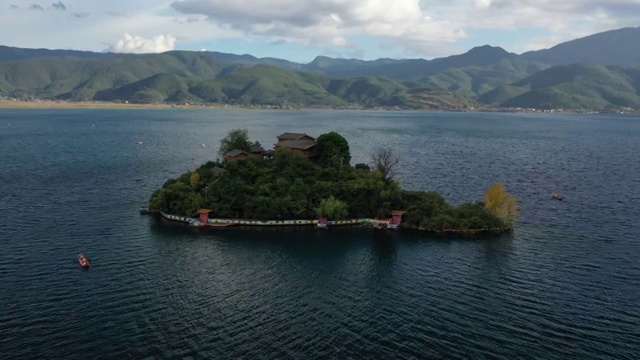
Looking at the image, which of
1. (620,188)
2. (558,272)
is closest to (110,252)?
(558,272)

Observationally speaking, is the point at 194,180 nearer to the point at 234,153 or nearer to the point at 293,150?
the point at 234,153

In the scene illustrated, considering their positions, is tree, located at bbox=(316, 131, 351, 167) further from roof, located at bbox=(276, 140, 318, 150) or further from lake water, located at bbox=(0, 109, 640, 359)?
lake water, located at bbox=(0, 109, 640, 359)

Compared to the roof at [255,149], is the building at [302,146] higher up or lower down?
higher up

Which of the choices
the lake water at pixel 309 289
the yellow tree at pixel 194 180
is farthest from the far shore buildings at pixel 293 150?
the lake water at pixel 309 289

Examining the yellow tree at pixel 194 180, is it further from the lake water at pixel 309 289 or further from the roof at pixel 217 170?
the lake water at pixel 309 289

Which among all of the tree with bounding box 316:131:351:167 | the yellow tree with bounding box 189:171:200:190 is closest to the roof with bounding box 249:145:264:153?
the tree with bounding box 316:131:351:167

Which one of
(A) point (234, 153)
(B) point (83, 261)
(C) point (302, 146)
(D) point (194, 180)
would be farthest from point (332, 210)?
(B) point (83, 261)
